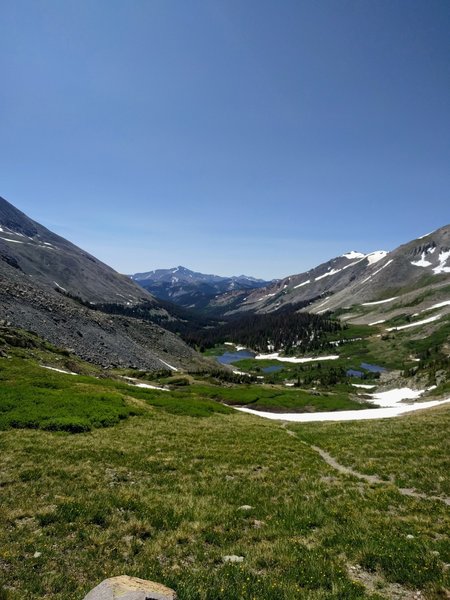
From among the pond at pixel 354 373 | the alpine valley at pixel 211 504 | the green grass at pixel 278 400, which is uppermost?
the pond at pixel 354 373

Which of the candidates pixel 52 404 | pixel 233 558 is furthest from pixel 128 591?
pixel 52 404

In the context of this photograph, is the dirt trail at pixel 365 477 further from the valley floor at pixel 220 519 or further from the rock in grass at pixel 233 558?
the rock in grass at pixel 233 558

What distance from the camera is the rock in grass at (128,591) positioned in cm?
678

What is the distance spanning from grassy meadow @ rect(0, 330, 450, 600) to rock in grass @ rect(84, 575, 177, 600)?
1.23m

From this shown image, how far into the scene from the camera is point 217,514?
42.9 ft

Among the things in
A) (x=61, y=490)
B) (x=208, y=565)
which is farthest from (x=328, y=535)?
(x=61, y=490)

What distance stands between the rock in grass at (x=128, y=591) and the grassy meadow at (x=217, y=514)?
48.6 inches

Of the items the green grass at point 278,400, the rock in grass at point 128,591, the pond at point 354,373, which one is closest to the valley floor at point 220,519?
the rock in grass at point 128,591

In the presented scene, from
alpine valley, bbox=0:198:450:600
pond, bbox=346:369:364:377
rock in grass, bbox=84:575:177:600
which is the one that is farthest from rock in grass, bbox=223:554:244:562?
pond, bbox=346:369:364:377

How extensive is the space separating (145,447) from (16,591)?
14.4m

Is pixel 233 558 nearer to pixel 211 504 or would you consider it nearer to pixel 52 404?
pixel 211 504

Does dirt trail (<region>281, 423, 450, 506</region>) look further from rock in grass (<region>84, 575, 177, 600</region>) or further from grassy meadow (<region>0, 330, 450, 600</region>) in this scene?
rock in grass (<region>84, 575, 177, 600</region>)

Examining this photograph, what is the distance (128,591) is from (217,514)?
679 centimetres

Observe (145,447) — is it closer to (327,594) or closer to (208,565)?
(208,565)
